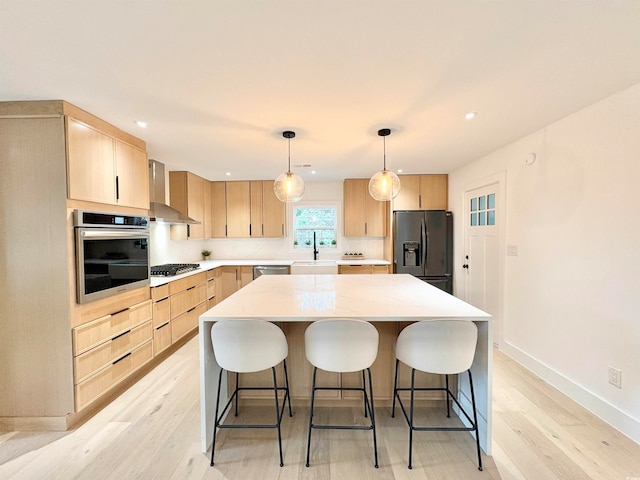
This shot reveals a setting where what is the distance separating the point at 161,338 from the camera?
9.39 feet

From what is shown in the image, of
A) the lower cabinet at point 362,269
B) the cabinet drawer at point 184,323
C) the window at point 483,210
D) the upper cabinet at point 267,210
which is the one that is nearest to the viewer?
the cabinet drawer at point 184,323

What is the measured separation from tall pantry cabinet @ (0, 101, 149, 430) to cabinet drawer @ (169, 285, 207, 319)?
122 centimetres

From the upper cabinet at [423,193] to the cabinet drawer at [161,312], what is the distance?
3560mm

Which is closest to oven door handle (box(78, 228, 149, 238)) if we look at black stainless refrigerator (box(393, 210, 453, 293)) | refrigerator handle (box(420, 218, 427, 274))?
black stainless refrigerator (box(393, 210, 453, 293))

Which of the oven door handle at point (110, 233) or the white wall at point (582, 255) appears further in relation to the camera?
the oven door handle at point (110, 233)

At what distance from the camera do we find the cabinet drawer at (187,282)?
3.11 m

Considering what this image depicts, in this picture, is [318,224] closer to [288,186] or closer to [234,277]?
[234,277]

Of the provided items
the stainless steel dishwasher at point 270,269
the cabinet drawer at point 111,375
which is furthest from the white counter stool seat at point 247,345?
the stainless steel dishwasher at point 270,269

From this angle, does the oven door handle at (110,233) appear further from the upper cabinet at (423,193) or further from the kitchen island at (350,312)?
the upper cabinet at (423,193)

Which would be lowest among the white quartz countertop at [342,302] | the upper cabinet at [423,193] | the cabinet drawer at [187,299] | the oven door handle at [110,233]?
the cabinet drawer at [187,299]

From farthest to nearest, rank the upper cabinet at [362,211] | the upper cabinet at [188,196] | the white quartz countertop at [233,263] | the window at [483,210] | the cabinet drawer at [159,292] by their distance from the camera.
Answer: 1. the upper cabinet at [362,211]
2. the upper cabinet at [188,196]
3. the window at [483,210]
4. the white quartz countertop at [233,263]
5. the cabinet drawer at [159,292]

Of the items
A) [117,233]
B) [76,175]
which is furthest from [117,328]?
[76,175]

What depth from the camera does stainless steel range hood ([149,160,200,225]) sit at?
10.3ft

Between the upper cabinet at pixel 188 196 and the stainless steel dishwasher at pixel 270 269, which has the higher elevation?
the upper cabinet at pixel 188 196
